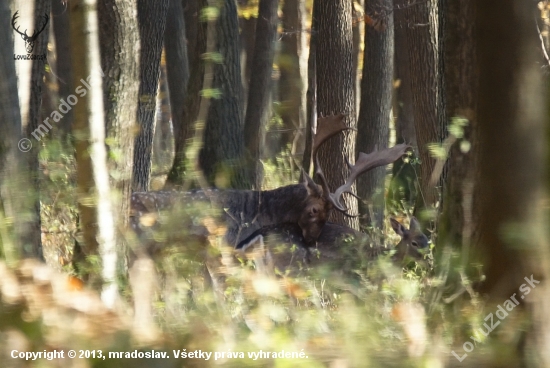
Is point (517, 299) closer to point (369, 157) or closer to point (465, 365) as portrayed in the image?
point (465, 365)

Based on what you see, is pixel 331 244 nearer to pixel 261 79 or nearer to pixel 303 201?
pixel 303 201

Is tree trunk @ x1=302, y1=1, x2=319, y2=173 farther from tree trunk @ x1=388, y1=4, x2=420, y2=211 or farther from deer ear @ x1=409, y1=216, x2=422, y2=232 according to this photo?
deer ear @ x1=409, y1=216, x2=422, y2=232

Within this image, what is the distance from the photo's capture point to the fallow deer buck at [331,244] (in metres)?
8.42

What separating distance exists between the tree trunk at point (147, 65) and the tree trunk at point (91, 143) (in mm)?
6578

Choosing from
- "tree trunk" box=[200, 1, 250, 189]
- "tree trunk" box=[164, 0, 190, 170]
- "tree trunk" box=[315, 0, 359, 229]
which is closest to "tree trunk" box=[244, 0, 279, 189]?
"tree trunk" box=[164, 0, 190, 170]

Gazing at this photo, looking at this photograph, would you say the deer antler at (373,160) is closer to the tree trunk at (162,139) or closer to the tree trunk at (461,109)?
the tree trunk at (162,139)

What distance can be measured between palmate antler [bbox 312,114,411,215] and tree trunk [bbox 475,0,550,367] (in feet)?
19.5

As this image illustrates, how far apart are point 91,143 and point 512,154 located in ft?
8.29

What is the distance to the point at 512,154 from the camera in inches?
167

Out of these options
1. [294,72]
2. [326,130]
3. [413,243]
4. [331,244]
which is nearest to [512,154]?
[413,243]

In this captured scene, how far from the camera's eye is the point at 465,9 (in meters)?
4.78

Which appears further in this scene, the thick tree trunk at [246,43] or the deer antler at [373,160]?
the thick tree trunk at [246,43]

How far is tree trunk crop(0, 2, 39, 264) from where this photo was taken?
5.05 m

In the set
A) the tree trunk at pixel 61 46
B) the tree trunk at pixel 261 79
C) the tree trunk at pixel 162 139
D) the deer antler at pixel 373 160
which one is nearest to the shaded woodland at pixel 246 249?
the deer antler at pixel 373 160
